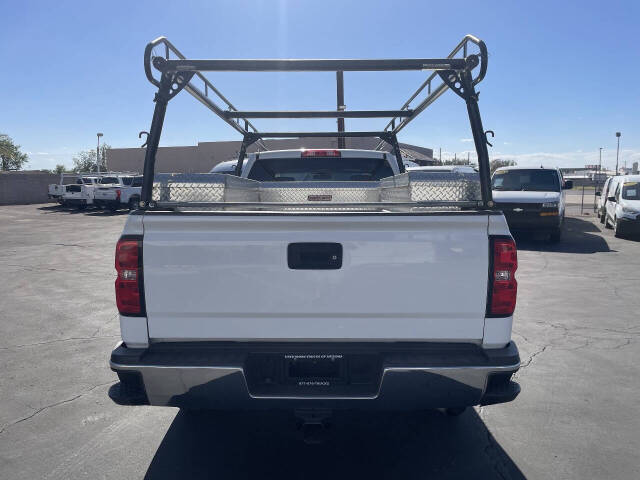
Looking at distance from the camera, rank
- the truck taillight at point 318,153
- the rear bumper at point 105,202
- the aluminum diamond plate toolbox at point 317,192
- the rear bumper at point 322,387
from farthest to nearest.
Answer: the rear bumper at point 105,202 < the truck taillight at point 318,153 < the aluminum diamond plate toolbox at point 317,192 < the rear bumper at point 322,387

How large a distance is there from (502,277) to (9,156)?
69956 millimetres

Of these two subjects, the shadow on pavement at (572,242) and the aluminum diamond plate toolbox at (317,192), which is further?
the shadow on pavement at (572,242)

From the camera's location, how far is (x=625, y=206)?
45.6 feet

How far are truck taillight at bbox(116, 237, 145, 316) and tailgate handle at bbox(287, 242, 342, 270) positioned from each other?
80 centimetres

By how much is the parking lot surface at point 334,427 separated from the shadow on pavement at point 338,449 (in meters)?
0.01

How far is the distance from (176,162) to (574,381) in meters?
44.4

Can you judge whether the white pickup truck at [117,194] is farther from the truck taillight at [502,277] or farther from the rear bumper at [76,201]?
the truck taillight at [502,277]

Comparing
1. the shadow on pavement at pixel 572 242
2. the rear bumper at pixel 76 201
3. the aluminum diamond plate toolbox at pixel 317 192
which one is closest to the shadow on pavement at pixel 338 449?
the aluminum diamond plate toolbox at pixel 317 192

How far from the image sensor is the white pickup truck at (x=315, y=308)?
8.68 ft

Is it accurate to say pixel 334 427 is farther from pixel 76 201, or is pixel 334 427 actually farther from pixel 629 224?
pixel 76 201

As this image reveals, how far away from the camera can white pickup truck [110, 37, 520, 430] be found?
2.64 metres

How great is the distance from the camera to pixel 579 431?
3648 mm

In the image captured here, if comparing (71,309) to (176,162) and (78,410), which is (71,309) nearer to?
(78,410)

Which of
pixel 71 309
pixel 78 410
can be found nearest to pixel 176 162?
pixel 71 309
